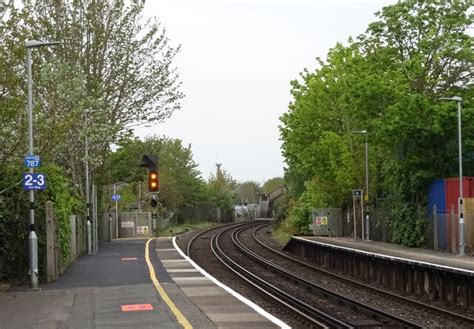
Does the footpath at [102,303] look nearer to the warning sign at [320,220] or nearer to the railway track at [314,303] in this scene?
the railway track at [314,303]

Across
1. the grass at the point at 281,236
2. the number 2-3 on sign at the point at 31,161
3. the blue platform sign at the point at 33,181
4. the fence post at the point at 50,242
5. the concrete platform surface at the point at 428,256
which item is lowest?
the grass at the point at 281,236

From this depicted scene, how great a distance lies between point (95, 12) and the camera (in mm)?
35406

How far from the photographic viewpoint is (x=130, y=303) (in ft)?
48.8

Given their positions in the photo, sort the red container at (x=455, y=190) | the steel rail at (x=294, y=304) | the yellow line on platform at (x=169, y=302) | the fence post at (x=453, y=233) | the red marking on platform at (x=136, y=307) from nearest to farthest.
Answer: the yellow line on platform at (x=169, y=302) < the red marking on platform at (x=136, y=307) < the steel rail at (x=294, y=304) < the fence post at (x=453, y=233) < the red container at (x=455, y=190)

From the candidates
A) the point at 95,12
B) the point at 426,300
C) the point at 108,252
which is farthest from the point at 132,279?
the point at 95,12

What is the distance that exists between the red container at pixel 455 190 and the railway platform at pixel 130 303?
1521cm

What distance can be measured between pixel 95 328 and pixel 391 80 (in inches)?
1084

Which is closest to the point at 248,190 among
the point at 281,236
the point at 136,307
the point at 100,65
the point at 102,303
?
the point at 281,236

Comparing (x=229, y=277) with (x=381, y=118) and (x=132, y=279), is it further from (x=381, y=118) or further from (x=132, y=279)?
(x=381, y=118)

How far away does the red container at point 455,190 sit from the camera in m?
33.2

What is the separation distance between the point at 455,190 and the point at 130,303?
2240cm

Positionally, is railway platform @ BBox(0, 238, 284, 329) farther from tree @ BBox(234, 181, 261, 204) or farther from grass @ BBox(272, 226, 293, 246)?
tree @ BBox(234, 181, 261, 204)

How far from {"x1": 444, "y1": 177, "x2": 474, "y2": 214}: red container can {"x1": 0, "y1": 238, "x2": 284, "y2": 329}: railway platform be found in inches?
599

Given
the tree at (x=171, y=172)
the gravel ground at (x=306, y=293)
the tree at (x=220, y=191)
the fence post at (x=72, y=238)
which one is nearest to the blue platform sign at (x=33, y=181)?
the gravel ground at (x=306, y=293)
